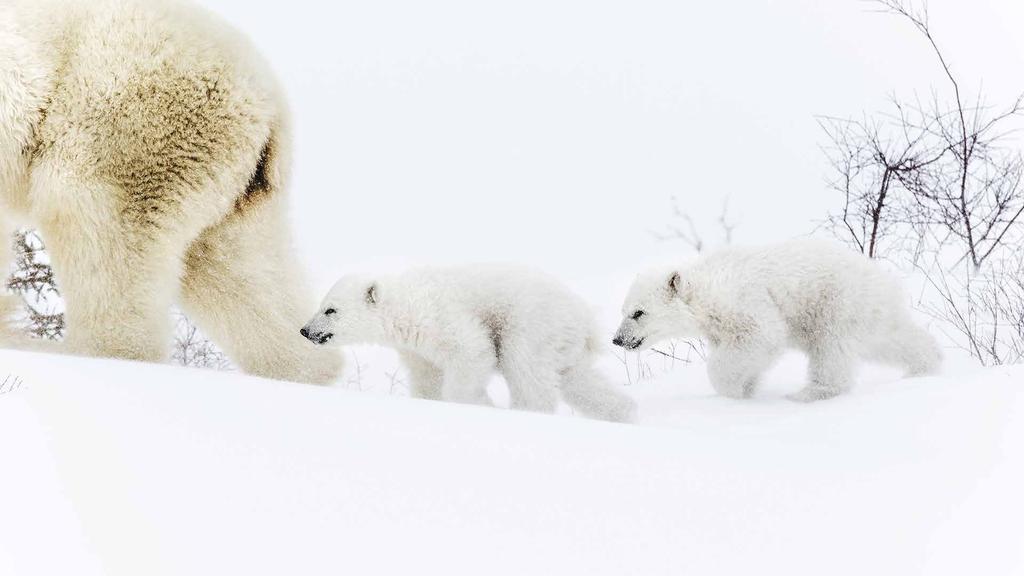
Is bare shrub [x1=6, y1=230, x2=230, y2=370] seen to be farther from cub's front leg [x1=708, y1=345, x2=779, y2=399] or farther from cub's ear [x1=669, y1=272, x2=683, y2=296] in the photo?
cub's front leg [x1=708, y1=345, x2=779, y2=399]

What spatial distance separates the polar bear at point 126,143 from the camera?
312cm

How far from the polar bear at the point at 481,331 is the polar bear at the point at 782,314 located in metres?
0.36

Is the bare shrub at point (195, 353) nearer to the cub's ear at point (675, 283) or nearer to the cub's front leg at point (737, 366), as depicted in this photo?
the cub's ear at point (675, 283)

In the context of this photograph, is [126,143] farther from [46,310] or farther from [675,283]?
[46,310]

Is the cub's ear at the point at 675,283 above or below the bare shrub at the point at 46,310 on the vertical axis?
above

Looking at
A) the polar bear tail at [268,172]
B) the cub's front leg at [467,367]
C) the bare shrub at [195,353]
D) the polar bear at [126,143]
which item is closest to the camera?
the polar bear at [126,143]

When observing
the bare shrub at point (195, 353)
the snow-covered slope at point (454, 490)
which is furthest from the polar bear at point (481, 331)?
the bare shrub at point (195, 353)

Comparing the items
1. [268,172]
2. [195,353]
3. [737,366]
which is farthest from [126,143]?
[195,353]

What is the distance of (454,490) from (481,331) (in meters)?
1.54

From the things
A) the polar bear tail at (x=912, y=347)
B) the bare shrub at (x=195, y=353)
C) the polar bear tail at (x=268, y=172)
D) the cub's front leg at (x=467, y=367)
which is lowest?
the bare shrub at (x=195, y=353)

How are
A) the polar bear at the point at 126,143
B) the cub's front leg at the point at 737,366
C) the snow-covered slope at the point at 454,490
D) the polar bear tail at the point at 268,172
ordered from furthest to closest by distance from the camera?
the cub's front leg at the point at 737,366, the polar bear tail at the point at 268,172, the polar bear at the point at 126,143, the snow-covered slope at the point at 454,490

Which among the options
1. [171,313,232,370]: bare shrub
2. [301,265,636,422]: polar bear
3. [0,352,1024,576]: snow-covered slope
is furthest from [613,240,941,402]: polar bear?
[171,313,232,370]: bare shrub

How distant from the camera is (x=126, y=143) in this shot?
312 centimetres

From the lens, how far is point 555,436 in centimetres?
215
